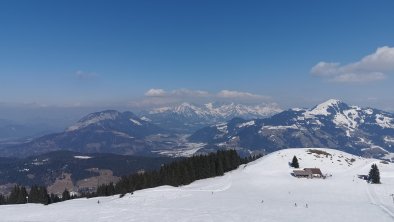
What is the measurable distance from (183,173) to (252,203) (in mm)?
53521

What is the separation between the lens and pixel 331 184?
89.4 meters

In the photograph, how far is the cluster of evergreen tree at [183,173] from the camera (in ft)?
367

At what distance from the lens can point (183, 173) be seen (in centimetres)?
11431

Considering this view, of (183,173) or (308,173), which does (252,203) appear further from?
(183,173)

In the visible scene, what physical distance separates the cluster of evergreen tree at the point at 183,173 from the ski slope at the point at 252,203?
12303 mm

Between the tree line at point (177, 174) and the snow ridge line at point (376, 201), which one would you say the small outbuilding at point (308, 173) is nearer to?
the snow ridge line at point (376, 201)

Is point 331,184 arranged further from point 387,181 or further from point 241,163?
point 241,163

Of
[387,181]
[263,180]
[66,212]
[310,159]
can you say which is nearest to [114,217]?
[66,212]

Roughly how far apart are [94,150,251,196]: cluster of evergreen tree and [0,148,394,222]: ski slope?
12.3 m

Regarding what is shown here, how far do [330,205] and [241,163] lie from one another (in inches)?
3193

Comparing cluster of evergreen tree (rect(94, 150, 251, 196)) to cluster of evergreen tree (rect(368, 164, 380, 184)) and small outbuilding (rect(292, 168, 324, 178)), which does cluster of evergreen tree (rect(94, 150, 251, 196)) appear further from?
cluster of evergreen tree (rect(368, 164, 380, 184))

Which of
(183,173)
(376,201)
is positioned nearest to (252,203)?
(376,201)

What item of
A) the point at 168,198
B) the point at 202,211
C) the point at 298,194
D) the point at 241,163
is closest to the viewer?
the point at 202,211

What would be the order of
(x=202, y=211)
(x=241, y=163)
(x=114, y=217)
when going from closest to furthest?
(x=114, y=217), (x=202, y=211), (x=241, y=163)
